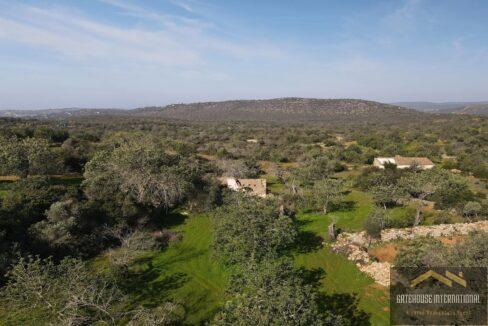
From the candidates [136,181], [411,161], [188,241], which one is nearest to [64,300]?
[188,241]

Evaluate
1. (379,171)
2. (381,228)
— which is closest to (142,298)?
(381,228)

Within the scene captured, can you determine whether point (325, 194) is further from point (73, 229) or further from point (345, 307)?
point (73, 229)

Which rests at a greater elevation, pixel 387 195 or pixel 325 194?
pixel 325 194

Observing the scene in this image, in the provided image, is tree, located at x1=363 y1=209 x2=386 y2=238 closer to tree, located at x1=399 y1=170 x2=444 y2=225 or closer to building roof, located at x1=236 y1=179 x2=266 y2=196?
tree, located at x1=399 y1=170 x2=444 y2=225

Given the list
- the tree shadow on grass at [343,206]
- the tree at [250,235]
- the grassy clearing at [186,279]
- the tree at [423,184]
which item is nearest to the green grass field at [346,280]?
the tree at [250,235]

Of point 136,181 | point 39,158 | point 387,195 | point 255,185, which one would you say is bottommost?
point 255,185

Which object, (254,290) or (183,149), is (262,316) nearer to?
(254,290)
